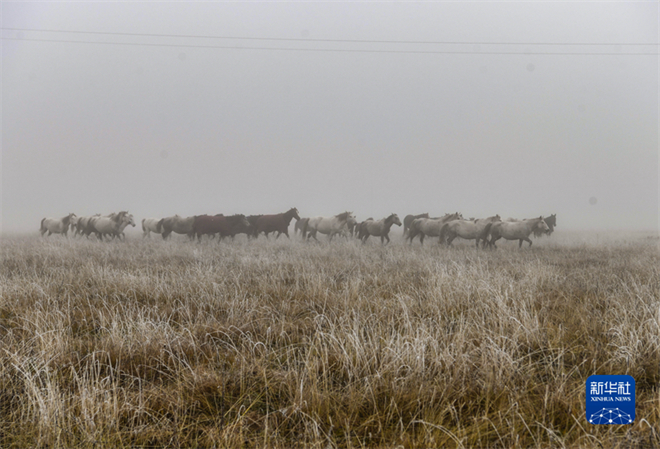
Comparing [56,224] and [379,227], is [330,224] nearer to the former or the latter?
Result: [379,227]

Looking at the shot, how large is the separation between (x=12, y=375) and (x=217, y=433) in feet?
5.99

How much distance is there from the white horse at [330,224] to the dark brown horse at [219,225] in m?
4.01

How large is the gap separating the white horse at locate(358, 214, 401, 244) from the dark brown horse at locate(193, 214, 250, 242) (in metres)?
7.05

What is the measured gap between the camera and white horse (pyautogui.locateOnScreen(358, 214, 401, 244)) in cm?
1775

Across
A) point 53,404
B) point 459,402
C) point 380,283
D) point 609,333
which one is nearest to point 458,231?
point 380,283

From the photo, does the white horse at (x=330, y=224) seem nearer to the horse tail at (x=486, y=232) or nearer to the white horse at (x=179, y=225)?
the white horse at (x=179, y=225)

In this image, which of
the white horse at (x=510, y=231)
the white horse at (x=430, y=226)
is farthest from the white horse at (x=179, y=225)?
the white horse at (x=510, y=231)

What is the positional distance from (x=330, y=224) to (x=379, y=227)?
357 cm

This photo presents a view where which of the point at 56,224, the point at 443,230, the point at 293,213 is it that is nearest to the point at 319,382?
the point at 443,230

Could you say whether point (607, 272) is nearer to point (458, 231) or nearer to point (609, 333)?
point (609, 333)

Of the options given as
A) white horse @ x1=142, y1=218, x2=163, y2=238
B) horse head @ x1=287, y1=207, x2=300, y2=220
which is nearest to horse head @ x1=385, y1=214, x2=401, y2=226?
horse head @ x1=287, y1=207, x2=300, y2=220

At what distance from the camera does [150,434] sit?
5.89 ft

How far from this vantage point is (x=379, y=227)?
1869cm

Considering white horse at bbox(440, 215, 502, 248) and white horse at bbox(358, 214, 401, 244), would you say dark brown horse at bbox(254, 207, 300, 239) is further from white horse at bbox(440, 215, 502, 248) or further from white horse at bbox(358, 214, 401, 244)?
white horse at bbox(440, 215, 502, 248)
